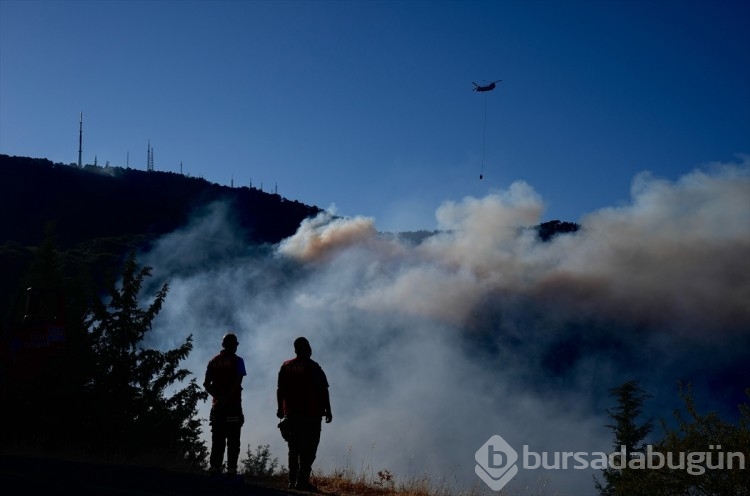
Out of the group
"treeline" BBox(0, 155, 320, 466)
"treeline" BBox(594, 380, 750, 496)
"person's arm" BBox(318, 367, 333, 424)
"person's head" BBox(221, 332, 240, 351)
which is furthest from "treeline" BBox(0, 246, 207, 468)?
"treeline" BBox(594, 380, 750, 496)

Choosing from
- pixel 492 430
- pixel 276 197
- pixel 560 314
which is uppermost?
pixel 276 197

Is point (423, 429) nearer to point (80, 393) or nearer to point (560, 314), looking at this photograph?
point (560, 314)

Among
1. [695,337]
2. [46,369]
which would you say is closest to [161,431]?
[46,369]

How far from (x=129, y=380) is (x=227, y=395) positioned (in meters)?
9.14

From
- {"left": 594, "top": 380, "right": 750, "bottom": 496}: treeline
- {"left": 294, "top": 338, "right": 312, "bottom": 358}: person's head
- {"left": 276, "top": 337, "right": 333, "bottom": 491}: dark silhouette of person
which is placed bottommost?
{"left": 594, "top": 380, "right": 750, "bottom": 496}: treeline

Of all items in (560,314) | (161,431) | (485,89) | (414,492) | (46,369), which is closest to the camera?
→ (414,492)

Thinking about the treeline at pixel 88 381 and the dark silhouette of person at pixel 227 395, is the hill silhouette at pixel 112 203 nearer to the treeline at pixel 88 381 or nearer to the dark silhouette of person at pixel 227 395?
the treeline at pixel 88 381

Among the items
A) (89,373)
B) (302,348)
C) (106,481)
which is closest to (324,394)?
(302,348)

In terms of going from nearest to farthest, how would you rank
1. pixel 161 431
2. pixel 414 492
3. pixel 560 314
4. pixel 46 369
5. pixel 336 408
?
pixel 414 492
pixel 46 369
pixel 161 431
pixel 336 408
pixel 560 314

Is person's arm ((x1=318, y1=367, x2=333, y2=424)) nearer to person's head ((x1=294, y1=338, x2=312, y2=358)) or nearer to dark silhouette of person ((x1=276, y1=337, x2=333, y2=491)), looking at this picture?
dark silhouette of person ((x1=276, y1=337, x2=333, y2=491))

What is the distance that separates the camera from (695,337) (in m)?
178

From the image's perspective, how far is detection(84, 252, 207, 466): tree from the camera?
18.2 m

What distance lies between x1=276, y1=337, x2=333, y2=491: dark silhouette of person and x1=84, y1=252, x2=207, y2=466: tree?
21.2ft

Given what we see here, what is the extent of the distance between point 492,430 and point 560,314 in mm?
30734
